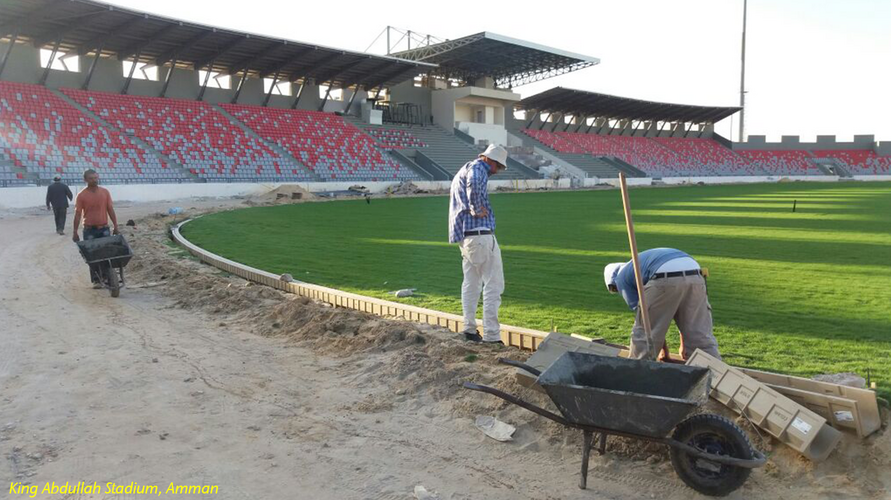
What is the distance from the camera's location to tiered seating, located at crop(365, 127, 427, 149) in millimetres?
47781

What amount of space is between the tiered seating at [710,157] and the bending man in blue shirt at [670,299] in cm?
7153

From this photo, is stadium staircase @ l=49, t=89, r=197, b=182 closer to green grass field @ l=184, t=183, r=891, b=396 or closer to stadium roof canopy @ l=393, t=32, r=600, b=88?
green grass field @ l=184, t=183, r=891, b=396

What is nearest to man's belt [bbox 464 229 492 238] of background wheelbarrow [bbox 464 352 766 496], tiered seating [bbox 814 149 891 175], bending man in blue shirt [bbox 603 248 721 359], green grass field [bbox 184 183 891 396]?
green grass field [bbox 184 183 891 396]

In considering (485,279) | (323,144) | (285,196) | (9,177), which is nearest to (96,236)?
(485,279)

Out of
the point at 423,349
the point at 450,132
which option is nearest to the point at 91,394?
Answer: the point at 423,349

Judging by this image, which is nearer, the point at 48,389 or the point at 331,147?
the point at 48,389

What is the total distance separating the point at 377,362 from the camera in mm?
5348

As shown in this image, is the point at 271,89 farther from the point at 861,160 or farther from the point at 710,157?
the point at 861,160

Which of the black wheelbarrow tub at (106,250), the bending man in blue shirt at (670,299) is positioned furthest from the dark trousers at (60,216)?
the bending man in blue shirt at (670,299)

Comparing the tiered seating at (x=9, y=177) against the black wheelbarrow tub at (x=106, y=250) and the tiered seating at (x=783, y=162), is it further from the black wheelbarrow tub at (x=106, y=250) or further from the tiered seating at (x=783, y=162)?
the tiered seating at (x=783, y=162)

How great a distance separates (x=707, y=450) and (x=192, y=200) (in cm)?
2943

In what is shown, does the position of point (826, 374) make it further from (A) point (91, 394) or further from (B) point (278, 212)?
(B) point (278, 212)

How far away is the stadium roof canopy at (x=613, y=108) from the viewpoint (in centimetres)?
6347

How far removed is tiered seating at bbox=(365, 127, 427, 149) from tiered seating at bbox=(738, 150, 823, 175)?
48.9 m
